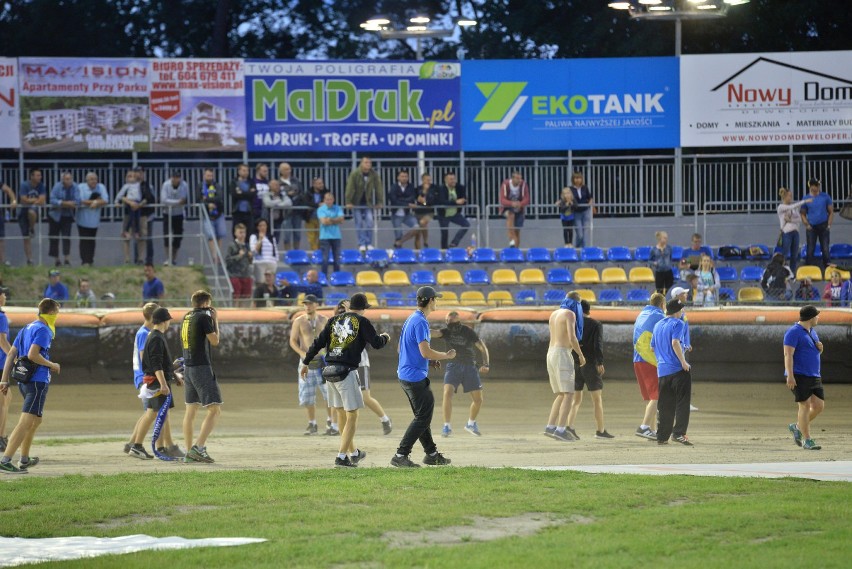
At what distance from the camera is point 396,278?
2736cm

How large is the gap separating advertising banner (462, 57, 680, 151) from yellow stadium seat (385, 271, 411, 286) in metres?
5.81

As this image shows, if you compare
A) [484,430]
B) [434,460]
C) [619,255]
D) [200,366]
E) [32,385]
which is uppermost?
[619,255]

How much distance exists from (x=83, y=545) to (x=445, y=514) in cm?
286

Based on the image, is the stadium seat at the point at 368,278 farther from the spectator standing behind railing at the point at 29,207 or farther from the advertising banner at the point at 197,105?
the spectator standing behind railing at the point at 29,207

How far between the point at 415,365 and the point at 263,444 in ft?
12.8

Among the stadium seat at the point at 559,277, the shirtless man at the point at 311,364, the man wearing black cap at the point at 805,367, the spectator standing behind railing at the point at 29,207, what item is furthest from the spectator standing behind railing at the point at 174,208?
the man wearing black cap at the point at 805,367

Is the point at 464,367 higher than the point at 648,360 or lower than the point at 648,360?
lower

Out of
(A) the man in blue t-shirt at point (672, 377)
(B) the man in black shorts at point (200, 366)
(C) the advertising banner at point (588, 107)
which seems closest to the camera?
(B) the man in black shorts at point (200, 366)

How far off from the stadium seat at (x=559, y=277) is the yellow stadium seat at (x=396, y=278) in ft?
9.80

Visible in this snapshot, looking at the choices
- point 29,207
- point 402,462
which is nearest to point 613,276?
point 29,207

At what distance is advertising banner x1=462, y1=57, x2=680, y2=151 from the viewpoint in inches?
1259

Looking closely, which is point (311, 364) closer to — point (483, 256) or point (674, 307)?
point (674, 307)

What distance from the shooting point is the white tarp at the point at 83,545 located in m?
9.63

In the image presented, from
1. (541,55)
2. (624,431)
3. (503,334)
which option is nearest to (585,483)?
(624,431)
